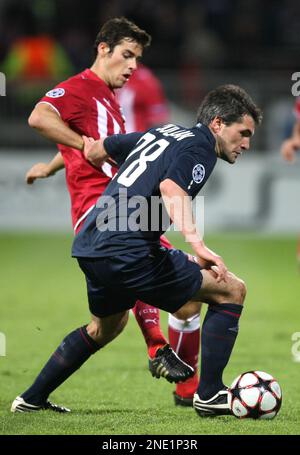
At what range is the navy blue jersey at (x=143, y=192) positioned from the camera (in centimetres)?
473

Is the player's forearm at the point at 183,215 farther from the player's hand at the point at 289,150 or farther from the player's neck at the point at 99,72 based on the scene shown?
the player's hand at the point at 289,150

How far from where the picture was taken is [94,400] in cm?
565

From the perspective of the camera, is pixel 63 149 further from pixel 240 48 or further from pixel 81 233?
pixel 240 48

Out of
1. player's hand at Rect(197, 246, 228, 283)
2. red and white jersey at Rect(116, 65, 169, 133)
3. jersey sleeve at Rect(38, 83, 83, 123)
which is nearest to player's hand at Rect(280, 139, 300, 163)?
red and white jersey at Rect(116, 65, 169, 133)

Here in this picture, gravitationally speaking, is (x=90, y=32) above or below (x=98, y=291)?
above

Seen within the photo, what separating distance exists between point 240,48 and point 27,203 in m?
4.85

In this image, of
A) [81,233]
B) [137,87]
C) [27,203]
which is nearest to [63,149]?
[81,233]

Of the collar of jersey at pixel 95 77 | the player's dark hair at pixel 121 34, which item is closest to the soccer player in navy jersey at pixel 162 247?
the collar of jersey at pixel 95 77

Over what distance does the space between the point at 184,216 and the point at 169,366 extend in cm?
99

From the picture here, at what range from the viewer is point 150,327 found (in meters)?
5.55

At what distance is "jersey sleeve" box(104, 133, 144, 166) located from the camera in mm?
5125

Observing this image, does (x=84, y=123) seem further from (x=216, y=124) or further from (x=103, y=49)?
(x=216, y=124)

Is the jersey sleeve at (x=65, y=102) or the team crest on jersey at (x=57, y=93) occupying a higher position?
the team crest on jersey at (x=57, y=93)

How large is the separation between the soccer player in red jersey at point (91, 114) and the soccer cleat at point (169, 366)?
0.14 m
